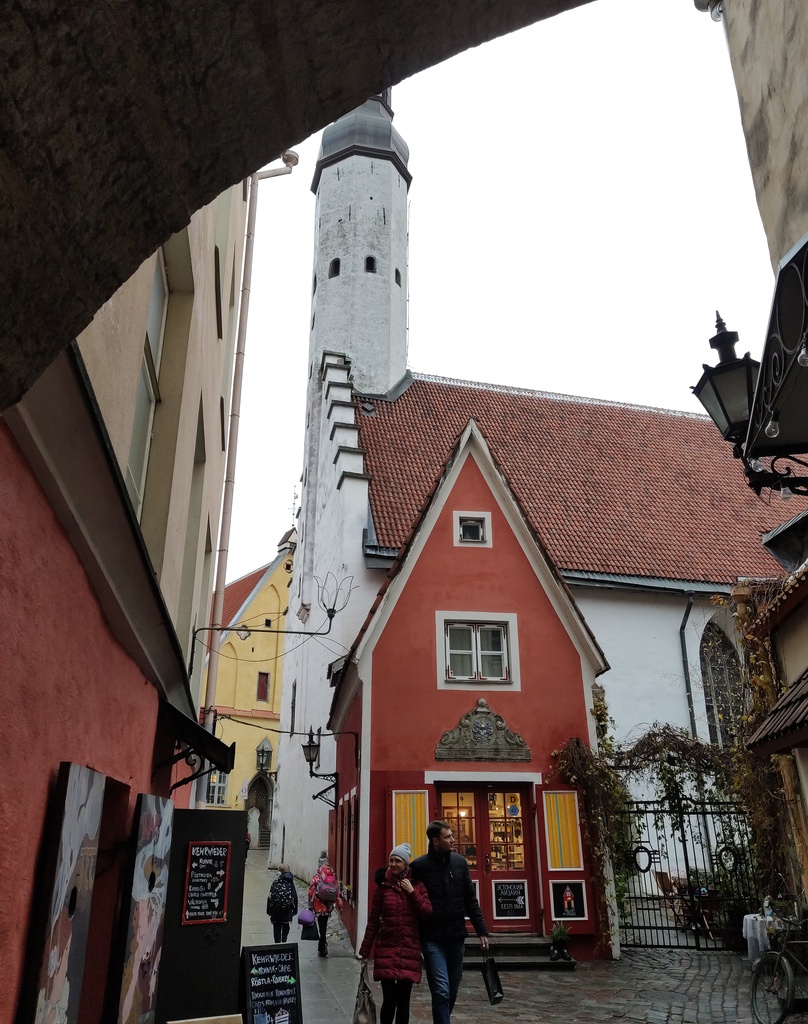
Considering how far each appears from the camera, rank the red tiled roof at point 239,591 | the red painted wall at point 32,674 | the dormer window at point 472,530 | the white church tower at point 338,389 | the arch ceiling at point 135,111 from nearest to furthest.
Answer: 1. the arch ceiling at point 135,111
2. the red painted wall at point 32,674
3. the dormer window at point 472,530
4. the white church tower at point 338,389
5. the red tiled roof at point 239,591

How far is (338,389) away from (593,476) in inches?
295

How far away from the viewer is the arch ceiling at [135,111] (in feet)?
4.44

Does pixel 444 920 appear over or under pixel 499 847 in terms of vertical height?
under

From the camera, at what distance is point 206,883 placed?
6762 millimetres

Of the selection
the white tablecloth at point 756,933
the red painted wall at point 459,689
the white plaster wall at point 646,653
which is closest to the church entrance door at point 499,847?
the red painted wall at point 459,689

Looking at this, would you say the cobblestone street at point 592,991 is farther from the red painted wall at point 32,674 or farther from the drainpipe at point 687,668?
the drainpipe at point 687,668

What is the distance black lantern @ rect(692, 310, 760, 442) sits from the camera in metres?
4.48

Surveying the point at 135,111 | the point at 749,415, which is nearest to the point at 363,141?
the point at 749,415

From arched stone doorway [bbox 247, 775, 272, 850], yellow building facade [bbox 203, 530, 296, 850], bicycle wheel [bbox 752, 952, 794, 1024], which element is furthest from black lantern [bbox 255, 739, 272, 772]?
bicycle wheel [bbox 752, 952, 794, 1024]

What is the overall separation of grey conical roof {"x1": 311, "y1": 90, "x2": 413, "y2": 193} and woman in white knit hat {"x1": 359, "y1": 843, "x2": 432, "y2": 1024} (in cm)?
2950

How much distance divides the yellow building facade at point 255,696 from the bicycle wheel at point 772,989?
99.8 feet

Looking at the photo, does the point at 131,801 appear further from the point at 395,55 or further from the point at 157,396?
the point at 395,55

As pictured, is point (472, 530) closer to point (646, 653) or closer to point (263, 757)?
point (646, 653)

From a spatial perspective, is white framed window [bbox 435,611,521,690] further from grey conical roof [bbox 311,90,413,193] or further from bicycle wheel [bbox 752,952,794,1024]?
grey conical roof [bbox 311,90,413,193]
